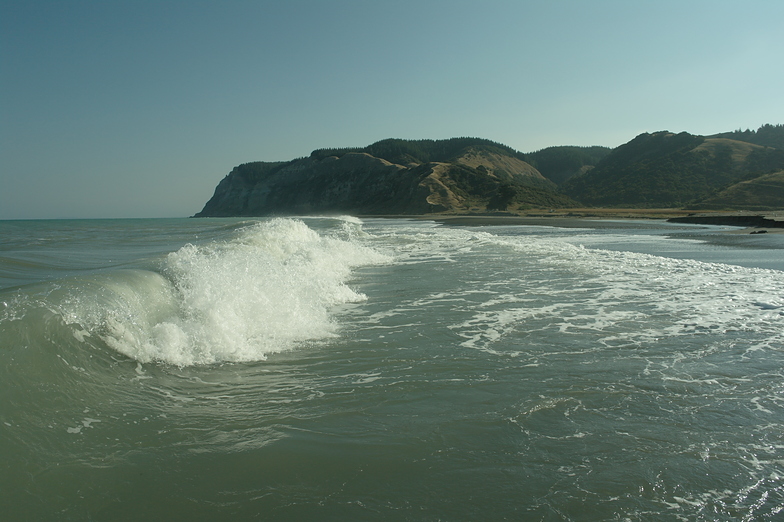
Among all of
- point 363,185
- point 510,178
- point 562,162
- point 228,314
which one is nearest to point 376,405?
point 228,314

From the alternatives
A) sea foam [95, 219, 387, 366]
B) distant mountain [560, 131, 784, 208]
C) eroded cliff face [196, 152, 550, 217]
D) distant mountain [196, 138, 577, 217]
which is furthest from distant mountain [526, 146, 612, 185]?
sea foam [95, 219, 387, 366]

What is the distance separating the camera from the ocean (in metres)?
3.15

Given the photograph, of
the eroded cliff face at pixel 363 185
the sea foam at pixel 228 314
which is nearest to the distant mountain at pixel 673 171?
the eroded cliff face at pixel 363 185

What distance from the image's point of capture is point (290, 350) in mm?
6543

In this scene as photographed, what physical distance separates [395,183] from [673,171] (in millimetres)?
66338

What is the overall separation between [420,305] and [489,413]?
16.2 feet

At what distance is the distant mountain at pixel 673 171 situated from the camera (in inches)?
3669

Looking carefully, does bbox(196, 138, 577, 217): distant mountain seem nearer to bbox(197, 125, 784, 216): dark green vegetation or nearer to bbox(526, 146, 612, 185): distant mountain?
bbox(197, 125, 784, 216): dark green vegetation

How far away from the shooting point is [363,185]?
143500mm

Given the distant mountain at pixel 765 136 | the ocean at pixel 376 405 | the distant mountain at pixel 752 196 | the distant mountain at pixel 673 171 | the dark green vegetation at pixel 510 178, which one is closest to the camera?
the ocean at pixel 376 405

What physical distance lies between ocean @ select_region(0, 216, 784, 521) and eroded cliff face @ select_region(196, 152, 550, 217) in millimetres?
91062

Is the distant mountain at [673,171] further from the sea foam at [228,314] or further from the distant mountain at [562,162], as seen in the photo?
the sea foam at [228,314]

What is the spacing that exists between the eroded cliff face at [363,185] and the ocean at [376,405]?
91.1m

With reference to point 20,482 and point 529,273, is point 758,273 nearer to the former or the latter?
point 529,273
